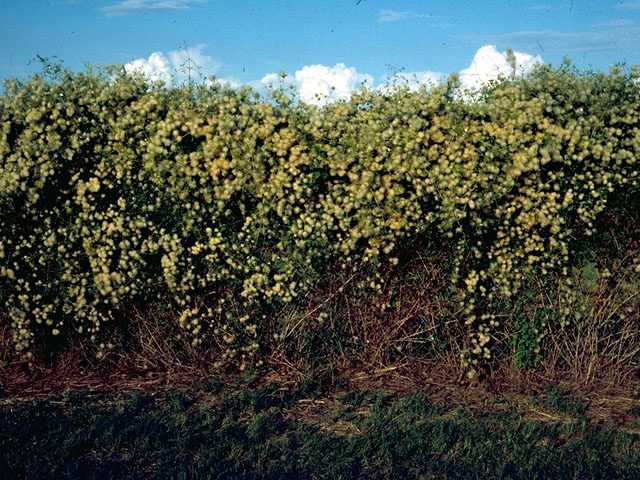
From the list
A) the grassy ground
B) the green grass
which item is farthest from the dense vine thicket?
the green grass

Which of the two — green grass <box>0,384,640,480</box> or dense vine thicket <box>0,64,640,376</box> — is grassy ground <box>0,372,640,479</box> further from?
dense vine thicket <box>0,64,640,376</box>

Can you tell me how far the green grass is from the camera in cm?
406

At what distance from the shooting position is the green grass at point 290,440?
4.06m

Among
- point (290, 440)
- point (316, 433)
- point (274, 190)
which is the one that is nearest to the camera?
point (290, 440)

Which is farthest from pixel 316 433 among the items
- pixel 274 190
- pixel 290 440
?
pixel 274 190

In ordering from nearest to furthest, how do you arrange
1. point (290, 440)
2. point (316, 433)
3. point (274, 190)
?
point (290, 440)
point (316, 433)
point (274, 190)

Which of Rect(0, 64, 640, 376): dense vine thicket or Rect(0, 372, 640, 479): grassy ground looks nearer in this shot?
Rect(0, 372, 640, 479): grassy ground

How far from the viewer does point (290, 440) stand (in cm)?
441

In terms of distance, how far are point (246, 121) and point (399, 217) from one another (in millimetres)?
1329

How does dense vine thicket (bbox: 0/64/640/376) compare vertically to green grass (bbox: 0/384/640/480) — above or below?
above

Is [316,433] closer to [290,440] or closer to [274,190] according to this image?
[290,440]

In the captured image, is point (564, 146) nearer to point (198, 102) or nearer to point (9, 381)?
point (198, 102)

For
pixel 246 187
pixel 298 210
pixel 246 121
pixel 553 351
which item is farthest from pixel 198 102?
pixel 553 351

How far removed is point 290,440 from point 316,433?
0.70ft
